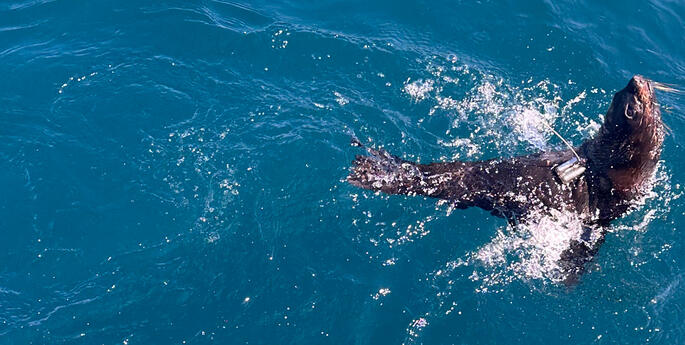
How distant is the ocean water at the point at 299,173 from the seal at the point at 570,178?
29 centimetres

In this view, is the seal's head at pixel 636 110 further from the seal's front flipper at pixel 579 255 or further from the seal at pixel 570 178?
the seal's front flipper at pixel 579 255

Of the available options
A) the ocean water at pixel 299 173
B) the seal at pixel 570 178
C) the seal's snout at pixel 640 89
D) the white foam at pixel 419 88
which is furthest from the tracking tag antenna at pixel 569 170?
the white foam at pixel 419 88

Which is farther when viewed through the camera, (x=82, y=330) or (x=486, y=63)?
(x=486, y=63)

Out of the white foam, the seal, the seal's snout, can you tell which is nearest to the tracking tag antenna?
the seal

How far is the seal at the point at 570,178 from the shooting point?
955cm

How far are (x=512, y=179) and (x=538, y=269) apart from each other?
5.02ft

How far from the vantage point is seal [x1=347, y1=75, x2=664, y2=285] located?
9.55 meters

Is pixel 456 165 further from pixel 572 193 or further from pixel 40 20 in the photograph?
pixel 40 20

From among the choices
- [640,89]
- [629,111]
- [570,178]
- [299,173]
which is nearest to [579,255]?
[570,178]

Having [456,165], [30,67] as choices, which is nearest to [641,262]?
[456,165]

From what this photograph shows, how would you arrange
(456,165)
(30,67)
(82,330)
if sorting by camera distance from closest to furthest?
(82,330) → (456,165) → (30,67)

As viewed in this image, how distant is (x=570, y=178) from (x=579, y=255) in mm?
1287

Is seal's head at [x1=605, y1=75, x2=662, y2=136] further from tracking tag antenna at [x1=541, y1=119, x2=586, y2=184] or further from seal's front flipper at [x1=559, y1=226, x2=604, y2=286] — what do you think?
seal's front flipper at [x1=559, y1=226, x2=604, y2=286]

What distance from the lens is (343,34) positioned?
13375 mm
